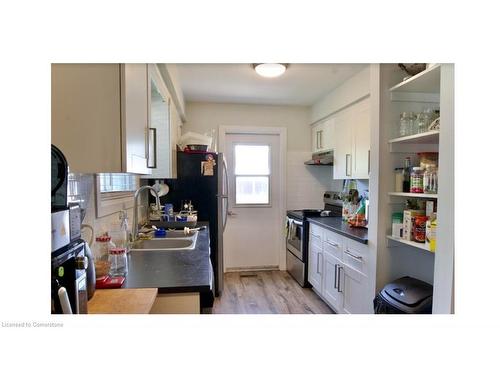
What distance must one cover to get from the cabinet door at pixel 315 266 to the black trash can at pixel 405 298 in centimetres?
94

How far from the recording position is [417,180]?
142 centimetres

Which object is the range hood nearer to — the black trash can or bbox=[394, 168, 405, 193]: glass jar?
bbox=[394, 168, 405, 193]: glass jar

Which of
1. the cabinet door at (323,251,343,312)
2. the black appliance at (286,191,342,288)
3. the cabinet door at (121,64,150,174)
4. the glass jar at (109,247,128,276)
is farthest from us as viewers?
the black appliance at (286,191,342,288)

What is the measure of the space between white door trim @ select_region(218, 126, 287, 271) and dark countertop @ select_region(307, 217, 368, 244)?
0.67m

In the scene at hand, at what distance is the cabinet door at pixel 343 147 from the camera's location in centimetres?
254

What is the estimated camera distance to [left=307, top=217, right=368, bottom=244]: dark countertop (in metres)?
1.86

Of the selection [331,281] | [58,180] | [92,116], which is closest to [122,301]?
[58,180]

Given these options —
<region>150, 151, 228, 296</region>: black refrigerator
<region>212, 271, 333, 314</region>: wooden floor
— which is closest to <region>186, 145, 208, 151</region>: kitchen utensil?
<region>150, 151, 228, 296</region>: black refrigerator

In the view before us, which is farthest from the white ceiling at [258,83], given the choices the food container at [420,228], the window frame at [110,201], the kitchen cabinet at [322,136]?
the food container at [420,228]

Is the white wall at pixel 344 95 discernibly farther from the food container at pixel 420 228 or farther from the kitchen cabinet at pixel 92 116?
the kitchen cabinet at pixel 92 116

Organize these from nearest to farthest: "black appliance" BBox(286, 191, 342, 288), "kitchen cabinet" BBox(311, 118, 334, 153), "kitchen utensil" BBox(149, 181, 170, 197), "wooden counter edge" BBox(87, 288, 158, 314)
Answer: "wooden counter edge" BBox(87, 288, 158, 314)
"kitchen utensil" BBox(149, 181, 170, 197)
"black appliance" BBox(286, 191, 342, 288)
"kitchen cabinet" BBox(311, 118, 334, 153)

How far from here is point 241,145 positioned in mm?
3330
